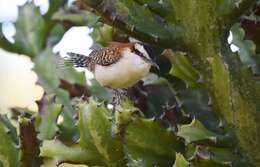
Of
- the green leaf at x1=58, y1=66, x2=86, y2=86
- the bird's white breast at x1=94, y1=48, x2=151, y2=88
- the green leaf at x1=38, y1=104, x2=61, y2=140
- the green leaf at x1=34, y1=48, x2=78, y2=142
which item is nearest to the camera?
the bird's white breast at x1=94, y1=48, x2=151, y2=88

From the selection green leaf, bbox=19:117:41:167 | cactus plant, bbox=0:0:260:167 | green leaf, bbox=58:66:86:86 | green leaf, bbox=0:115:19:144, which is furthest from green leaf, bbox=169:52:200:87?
green leaf, bbox=58:66:86:86

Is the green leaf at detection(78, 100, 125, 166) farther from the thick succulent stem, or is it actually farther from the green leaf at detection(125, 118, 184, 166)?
the thick succulent stem

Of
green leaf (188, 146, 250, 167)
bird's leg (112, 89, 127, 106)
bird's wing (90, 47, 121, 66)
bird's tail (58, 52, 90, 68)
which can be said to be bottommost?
green leaf (188, 146, 250, 167)

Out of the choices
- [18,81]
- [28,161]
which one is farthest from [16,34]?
[18,81]

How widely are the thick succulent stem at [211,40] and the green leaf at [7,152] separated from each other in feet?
1.63

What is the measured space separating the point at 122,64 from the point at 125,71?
39 millimetres

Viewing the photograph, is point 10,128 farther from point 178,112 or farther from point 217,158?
point 217,158

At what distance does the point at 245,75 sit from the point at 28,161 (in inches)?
27.0

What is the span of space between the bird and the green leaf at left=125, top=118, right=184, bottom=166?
0.18m

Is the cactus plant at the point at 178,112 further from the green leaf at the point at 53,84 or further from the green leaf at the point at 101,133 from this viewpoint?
the green leaf at the point at 53,84

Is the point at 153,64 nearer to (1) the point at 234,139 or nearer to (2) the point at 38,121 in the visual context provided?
(1) the point at 234,139

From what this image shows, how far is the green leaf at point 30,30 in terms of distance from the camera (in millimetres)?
3113

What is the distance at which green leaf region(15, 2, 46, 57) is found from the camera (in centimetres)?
311

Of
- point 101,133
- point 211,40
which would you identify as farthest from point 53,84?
point 211,40
